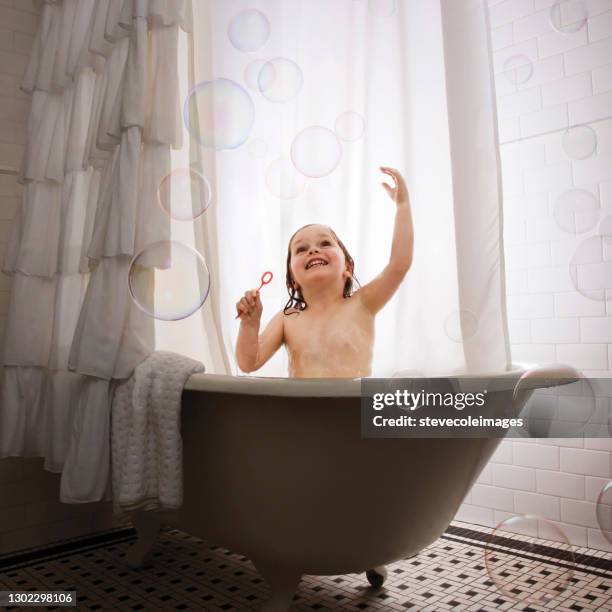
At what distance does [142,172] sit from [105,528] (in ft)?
4.58

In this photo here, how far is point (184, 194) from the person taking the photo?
6.13 ft

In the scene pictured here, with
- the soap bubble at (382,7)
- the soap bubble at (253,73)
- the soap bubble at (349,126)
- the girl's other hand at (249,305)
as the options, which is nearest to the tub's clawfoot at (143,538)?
the girl's other hand at (249,305)

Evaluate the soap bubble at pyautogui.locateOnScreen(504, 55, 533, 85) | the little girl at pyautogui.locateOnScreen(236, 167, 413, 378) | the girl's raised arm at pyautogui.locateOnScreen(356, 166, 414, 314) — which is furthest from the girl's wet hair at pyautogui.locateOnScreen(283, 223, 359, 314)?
the soap bubble at pyautogui.locateOnScreen(504, 55, 533, 85)

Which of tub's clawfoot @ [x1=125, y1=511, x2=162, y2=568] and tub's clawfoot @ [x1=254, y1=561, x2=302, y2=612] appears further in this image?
tub's clawfoot @ [x1=125, y1=511, x2=162, y2=568]

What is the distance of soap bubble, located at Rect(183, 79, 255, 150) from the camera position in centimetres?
193

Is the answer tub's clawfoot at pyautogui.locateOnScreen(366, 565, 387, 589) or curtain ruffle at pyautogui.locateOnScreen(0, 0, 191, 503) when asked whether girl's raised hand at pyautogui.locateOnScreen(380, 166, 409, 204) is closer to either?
curtain ruffle at pyautogui.locateOnScreen(0, 0, 191, 503)

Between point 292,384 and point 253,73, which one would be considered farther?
point 253,73

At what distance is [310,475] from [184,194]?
38.2 inches

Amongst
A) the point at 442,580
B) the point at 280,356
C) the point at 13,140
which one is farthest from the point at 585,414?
the point at 13,140

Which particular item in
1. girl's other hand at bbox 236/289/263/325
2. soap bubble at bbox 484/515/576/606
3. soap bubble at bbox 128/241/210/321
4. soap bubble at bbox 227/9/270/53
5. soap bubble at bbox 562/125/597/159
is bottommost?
soap bubble at bbox 484/515/576/606

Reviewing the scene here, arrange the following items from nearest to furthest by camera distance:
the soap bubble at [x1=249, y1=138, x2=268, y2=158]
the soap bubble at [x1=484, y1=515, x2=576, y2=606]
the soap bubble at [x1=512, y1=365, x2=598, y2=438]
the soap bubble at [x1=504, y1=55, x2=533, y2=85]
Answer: the soap bubble at [x1=484, y1=515, x2=576, y2=606], the soap bubble at [x1=512, y1=365, x2=598, y2=438], the soap bubble at [x1=249, y1=138, x2=268, y2=158], the soap bubble at [x1=504, y1=55, x2=533, y2=85]

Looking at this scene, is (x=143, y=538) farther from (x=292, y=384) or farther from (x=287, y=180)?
(x=287, y=180)

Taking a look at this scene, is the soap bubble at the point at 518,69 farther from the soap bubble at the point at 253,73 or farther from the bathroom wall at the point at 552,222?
the soap bubble at the point at 253,73

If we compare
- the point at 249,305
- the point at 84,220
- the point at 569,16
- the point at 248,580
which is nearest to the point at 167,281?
the point at 249,305
